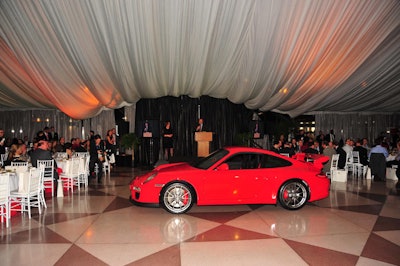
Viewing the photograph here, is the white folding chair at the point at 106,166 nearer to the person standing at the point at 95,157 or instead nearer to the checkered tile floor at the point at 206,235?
the person standing at the point at 95,157

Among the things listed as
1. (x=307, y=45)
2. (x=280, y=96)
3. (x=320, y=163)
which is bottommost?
(x=320, y=163)

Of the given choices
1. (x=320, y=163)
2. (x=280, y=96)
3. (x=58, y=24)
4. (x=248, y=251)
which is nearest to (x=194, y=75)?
(x=280, y=96)

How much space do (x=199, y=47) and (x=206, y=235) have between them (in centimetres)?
609

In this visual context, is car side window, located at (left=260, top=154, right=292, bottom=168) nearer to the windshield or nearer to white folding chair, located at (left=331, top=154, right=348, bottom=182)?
the windshield

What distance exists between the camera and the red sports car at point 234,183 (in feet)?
22.2

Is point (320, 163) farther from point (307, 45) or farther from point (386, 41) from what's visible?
point (386, 41)

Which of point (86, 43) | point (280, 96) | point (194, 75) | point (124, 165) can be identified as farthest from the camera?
point (124, 165)

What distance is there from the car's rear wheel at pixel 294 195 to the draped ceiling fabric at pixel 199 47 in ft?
13.4

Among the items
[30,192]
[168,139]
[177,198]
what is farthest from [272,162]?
[168,139]

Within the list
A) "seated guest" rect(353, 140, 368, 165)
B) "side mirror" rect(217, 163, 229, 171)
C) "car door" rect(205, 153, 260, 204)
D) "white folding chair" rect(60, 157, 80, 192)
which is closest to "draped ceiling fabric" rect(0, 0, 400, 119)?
"seated guest" rect(353, 140, 368, 165)

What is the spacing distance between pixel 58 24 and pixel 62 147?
6273mm

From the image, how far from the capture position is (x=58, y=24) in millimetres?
7945

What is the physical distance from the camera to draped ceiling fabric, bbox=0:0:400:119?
7875 mm

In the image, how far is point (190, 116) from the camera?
61.0 feet
